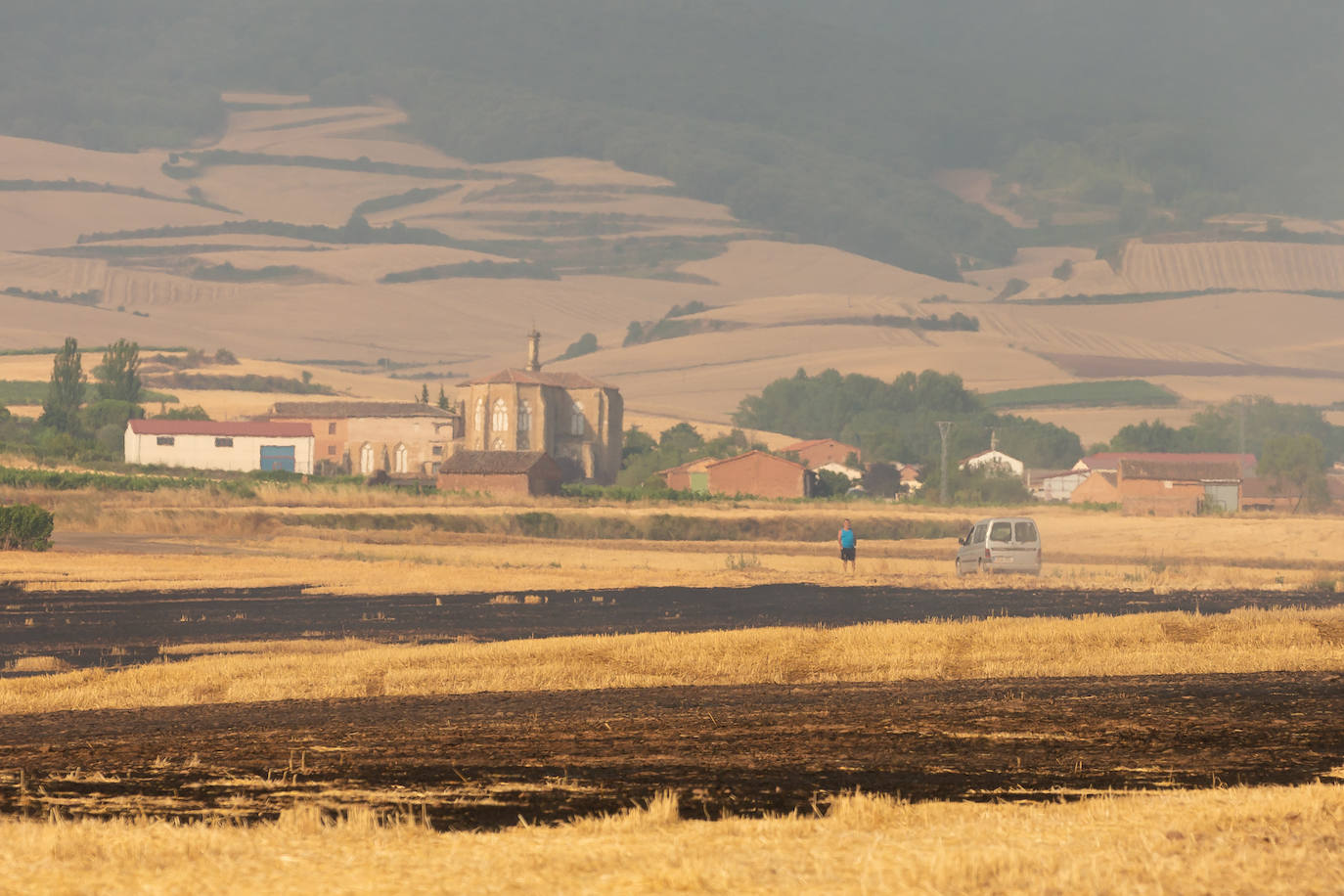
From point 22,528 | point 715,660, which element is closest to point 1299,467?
point 22,528

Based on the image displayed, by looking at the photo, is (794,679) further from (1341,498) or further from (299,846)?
(1341,498)

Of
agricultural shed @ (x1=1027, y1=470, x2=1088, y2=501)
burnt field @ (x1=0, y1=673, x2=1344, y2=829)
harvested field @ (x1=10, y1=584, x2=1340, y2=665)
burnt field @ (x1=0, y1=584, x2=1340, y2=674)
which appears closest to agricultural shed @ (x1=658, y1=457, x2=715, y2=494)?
agricultural shed @ (x1=1027, y1=470, x2=1088, y2=501)

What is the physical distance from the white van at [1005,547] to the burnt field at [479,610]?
9.93 feet

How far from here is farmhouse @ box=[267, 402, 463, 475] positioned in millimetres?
156750

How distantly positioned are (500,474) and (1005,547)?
73.8 m

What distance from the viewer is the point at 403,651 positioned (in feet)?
93.2

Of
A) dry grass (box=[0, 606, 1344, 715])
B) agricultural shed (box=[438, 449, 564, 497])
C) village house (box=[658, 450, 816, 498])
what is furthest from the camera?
village house (box=[658, 450, 816, 498])

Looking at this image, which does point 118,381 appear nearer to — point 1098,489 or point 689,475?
point 689,475

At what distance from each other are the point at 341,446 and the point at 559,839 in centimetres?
14730

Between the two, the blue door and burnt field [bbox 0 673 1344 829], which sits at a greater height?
the blue door

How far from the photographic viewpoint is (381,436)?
158 meters

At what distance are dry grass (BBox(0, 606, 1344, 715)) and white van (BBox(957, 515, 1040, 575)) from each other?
20.6 m

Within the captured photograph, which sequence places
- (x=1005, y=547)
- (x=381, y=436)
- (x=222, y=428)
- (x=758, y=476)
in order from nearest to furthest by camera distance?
(x=1005, y=547), (x=758, y=476), (x=222, y=428), (x=381, y=436)

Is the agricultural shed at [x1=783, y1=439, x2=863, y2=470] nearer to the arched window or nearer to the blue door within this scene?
the arched window
